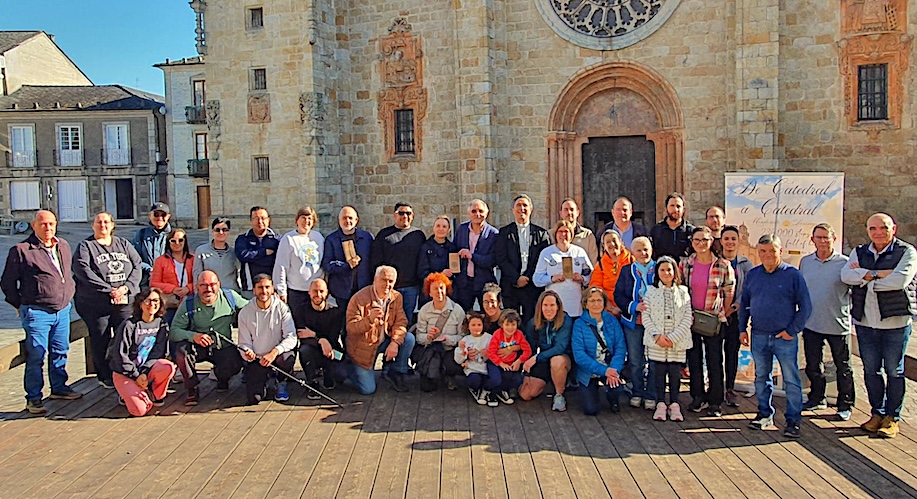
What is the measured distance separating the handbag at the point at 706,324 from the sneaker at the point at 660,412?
674 mm

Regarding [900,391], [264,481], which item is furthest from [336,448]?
[900,391]

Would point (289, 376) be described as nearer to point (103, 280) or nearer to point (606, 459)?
point (103, 280)

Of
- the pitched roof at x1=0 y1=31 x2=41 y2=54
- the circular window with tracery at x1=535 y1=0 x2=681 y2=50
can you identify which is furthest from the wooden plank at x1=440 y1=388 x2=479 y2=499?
the pitched roof at x1=0 y1=31 x2=41 y2=54

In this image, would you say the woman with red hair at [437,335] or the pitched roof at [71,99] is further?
the pitched roof at [71,99]

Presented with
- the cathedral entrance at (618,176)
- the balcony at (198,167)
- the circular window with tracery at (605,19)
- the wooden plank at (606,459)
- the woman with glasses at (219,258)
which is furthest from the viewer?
the balcony at (198,167)

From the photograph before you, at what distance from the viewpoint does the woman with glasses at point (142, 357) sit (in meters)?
6.63

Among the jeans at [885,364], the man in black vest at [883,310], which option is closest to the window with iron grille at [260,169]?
the man in black vest at [883,310]

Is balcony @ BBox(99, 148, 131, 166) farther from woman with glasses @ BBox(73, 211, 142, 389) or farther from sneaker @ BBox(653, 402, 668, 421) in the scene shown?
sneaker @ BBox(653, 402, 668, 421)

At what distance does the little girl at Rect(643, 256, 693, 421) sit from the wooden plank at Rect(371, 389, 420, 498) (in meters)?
2.04

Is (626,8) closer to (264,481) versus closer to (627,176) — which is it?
(627,176)

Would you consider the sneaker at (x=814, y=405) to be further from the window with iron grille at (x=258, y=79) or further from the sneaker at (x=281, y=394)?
the window with iron grille at (x=258, y=79)

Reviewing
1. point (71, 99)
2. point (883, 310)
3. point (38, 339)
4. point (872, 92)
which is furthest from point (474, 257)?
point (71, 99)

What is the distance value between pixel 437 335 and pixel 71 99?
125 ft

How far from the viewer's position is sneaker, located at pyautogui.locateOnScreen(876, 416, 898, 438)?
575 centimetres
